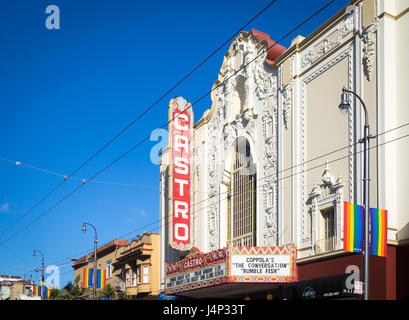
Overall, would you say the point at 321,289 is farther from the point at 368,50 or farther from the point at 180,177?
the point at 180,177

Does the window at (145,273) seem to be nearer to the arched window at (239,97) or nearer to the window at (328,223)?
the arched window at (239,97)

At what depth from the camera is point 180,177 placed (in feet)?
116

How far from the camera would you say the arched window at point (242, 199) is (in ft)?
101

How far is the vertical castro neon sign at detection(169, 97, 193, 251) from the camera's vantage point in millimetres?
A: 35094

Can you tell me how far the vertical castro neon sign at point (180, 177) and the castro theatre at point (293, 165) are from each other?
0.22 ft

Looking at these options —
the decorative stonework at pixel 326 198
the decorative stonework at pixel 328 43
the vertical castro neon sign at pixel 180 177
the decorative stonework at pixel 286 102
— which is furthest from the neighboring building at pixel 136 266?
the decorative stonework at pixel 328 43

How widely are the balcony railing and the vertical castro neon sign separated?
39.3 feet

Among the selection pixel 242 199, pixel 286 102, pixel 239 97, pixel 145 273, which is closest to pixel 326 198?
pixel 286 102

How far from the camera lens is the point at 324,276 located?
77.5 ft

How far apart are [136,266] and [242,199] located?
60.2 feet

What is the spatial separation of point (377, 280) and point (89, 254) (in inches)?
1824
